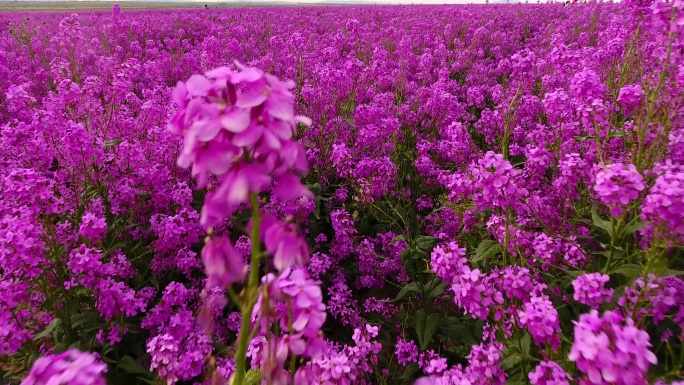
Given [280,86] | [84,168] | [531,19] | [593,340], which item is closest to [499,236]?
[593,340]

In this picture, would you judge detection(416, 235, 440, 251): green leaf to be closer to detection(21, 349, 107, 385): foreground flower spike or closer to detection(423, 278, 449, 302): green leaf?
detection(423, 278, 449, 302): green leaf

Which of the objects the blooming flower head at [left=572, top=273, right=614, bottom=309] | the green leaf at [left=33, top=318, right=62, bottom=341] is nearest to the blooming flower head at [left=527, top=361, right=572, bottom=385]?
the blooming flower head at [left=572, top=273, right=614, bottom=309]

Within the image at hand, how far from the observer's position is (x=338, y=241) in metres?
3.91

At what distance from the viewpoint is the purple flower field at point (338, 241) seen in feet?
3.31

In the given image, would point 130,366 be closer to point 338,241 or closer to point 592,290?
point 338,241

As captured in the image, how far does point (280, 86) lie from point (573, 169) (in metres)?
2.81

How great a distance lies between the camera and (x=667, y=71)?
10.0 feet

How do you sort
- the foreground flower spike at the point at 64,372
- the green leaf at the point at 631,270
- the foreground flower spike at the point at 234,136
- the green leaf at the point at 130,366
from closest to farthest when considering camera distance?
the foreground flower spike at the point at 234,136, the foreground flower spike at the point at 64,372, the green leaf at the point at 631,270, the green leaf at the point at 130,366

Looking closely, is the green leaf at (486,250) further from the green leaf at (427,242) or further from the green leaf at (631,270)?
the green leaf at (631,270)

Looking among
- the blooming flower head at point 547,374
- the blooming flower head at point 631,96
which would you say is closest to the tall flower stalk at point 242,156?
Answer: the blooming flower head at point 547,374

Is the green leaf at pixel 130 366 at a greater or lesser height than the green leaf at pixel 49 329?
lesser

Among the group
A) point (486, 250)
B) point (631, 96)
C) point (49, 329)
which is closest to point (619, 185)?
point (486, 250)

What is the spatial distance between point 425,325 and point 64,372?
273 centimetres

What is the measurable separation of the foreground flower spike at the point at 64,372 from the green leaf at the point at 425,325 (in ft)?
8.26
